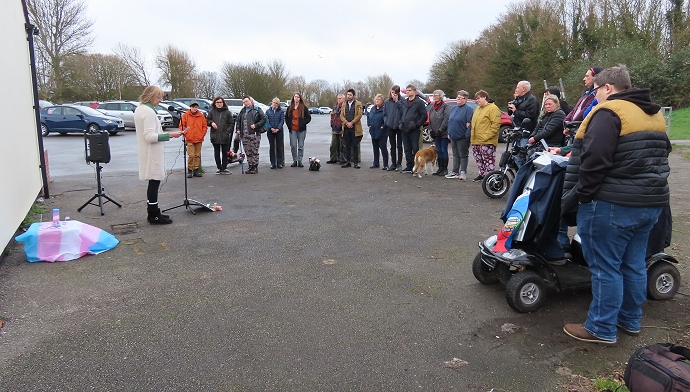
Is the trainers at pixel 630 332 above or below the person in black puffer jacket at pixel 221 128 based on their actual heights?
below

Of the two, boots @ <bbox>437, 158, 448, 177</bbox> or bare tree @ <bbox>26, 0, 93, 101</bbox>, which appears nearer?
boots @ <bbox>437, 158, 448, 177</bbox>

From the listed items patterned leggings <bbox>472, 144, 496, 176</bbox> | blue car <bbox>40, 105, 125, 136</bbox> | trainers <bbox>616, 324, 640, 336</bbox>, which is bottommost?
trainers <bbox>616, 324, 640, 336</bbox>

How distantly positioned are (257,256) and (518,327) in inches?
121

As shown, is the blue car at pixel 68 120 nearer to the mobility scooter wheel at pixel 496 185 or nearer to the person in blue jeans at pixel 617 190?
the mobility scooter wheel at pixel 496 185

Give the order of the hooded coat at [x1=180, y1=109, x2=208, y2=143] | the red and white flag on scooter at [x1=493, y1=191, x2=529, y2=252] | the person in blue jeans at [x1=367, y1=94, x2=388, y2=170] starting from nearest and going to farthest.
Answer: the red and white flag on scooter at [x1=493, y1=191, x2=529, y2=252]
the hooded coat at [x1=180, y1=109, x2=208, y2=143]
the person in blue jeans at [x1=367, y1=94, x2=388, y2=170]

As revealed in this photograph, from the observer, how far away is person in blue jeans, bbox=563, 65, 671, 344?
3393mm

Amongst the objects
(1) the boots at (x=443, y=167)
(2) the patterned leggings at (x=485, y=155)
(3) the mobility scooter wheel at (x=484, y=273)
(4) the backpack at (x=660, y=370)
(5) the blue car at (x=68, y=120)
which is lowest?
(3) the mobility scooter wheel at (x=484, y=273)

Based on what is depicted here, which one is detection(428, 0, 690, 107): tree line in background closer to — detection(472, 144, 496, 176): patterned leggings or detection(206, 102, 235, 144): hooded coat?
detection(472, 144, 496, 176): patterned leggings

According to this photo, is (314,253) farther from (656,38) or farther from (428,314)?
(656,38)

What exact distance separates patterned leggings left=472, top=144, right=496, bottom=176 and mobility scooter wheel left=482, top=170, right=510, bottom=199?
1310 millimetres

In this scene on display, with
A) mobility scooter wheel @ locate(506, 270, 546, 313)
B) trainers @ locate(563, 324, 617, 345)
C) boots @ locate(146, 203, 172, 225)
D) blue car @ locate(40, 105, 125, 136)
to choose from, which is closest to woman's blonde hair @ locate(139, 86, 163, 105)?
boots @ locate(146, 203, 172, 225)

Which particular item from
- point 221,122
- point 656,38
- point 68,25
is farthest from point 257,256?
point 68,25

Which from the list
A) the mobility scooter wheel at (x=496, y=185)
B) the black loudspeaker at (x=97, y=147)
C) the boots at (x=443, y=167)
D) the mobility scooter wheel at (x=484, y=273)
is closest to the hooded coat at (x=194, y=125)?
the black loudspeaker at (x=97, y=147)

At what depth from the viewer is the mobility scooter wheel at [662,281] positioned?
436cm
